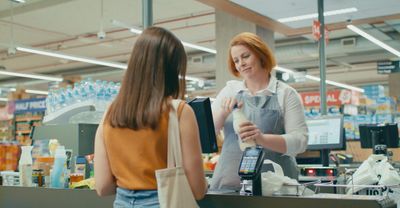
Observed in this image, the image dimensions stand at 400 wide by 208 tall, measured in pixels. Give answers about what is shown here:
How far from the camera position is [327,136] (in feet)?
14.0

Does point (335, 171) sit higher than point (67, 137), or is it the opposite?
point (67, 137)

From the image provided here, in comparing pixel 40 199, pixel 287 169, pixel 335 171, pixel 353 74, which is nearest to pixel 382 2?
pixel 335 171

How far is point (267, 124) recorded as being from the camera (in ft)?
7.86

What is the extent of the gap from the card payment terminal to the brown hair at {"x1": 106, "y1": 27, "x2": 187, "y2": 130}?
1.10 feet

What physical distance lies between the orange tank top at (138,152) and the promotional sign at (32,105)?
10127 mm

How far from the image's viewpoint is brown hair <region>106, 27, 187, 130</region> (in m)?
1.73

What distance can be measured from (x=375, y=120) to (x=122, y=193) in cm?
1002

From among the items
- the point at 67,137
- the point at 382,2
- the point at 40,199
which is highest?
the point at 382,2

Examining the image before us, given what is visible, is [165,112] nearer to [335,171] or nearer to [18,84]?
[335,171]

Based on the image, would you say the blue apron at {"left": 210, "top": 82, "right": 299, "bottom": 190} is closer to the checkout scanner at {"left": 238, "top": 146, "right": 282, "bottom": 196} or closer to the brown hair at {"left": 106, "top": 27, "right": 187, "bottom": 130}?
the checkout scanner at {"left": 238, "top": 146, "right": 282, "bottom": 196}

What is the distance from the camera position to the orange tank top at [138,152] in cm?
173

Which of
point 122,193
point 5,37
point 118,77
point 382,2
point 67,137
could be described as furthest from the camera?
point 118,77

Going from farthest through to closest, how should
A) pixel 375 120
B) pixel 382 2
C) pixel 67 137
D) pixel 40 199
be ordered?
1. pixel 375 120
2. pixel 382 2
3. pixel 67 137
4. pixel 40 199

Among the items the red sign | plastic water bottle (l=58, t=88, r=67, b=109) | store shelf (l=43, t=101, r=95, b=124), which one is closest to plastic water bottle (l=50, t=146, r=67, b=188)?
store shelf (l=43, t=101, r=95, b=124)
